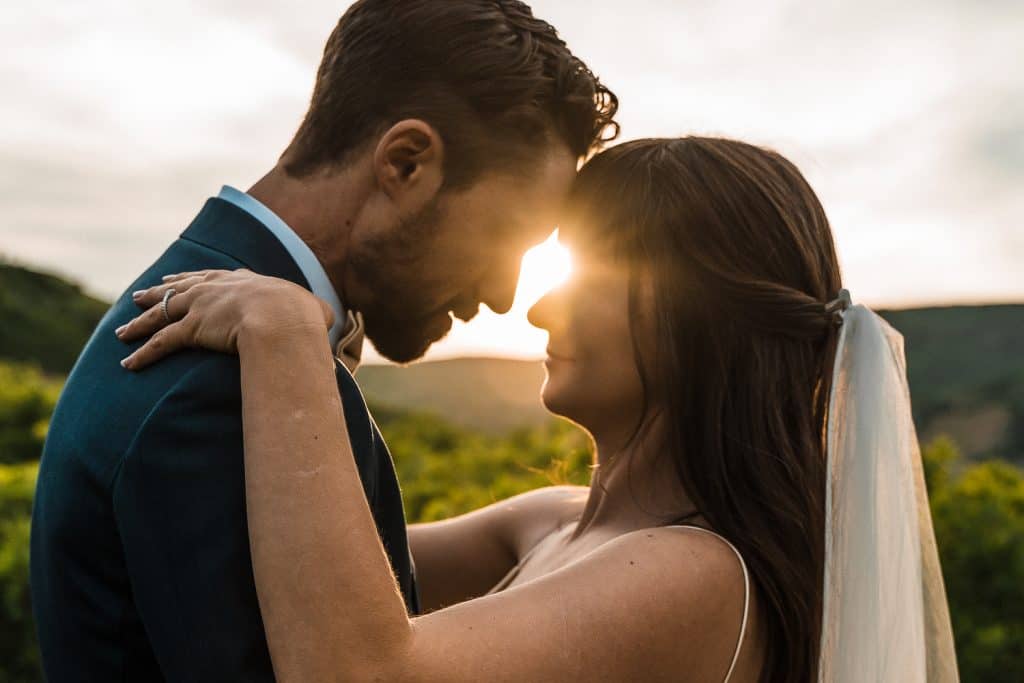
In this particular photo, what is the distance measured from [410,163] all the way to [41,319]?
2283 cm

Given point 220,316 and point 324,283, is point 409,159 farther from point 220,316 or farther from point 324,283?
point 220,316

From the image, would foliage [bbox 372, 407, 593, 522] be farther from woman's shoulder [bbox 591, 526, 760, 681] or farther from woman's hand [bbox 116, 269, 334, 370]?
woman's hand [bbox 116, 269, 334, 370]

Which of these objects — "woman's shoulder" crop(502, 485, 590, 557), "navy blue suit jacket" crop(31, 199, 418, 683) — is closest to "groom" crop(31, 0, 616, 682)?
"navy blue suit jacket" crop(31, 199, 418, 683)

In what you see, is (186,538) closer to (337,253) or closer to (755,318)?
(337,253)

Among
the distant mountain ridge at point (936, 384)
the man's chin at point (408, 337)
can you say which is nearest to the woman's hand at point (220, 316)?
the man's chin at point (408, 337)

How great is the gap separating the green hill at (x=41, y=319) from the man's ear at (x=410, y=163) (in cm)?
2087

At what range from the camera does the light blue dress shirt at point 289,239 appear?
2312 millimetres

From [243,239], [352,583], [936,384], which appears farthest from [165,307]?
[936,384]

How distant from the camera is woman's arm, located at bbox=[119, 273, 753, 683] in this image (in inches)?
68.4

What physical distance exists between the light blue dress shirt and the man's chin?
39 cm

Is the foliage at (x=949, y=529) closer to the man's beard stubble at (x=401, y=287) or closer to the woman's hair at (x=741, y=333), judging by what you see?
the man's beard stubble at (x=401, y=287)

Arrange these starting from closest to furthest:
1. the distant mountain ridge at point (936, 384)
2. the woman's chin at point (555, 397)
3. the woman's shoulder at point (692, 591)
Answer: the woman's shoulder at point (692, 591) < the woman's chin at point (555, 397) < the distant mountain ridge at point (936, 384)

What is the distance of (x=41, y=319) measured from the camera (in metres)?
22.8

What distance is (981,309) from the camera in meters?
13.9
